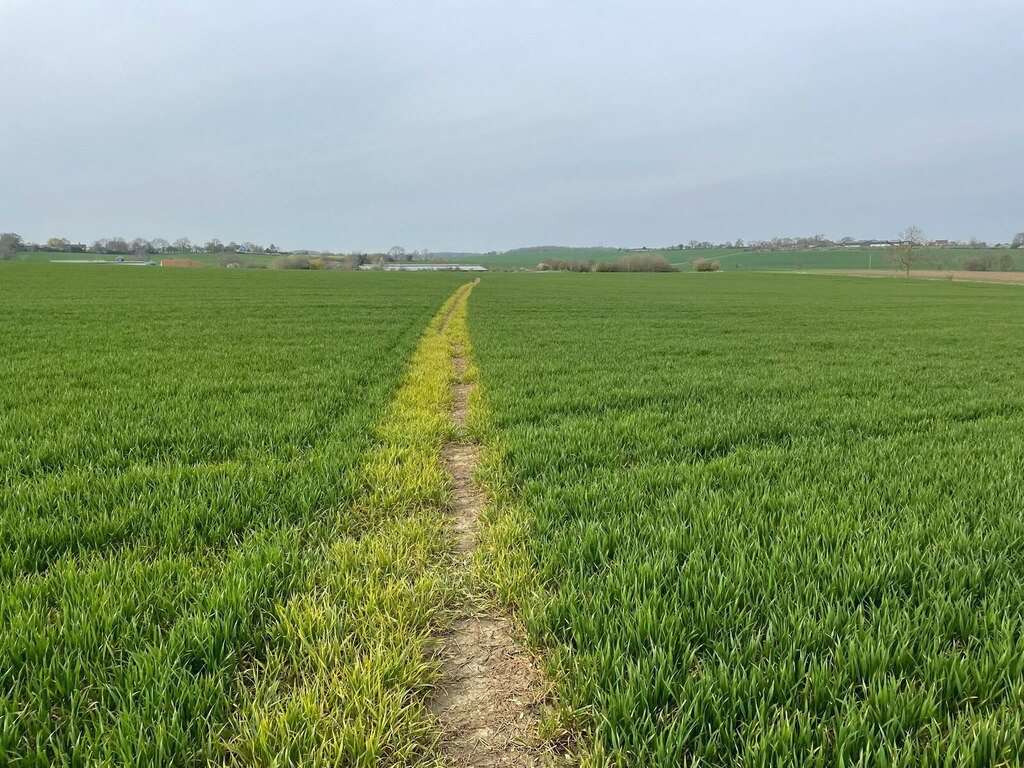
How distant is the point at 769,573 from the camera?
271 cm

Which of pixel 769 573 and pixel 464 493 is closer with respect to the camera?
pixel 769 573

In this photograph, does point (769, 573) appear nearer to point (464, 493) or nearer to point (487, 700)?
point (487, 700)

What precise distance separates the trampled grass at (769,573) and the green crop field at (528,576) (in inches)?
0.7

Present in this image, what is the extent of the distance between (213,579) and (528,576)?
5.65 feet

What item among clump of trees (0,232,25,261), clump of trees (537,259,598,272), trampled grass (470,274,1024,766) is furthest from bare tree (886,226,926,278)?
clump of trees (0,232,25,261)

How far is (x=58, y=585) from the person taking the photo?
256 centimetres

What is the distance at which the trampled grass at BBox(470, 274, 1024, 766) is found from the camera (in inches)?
72.1

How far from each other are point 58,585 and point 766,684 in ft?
11.1

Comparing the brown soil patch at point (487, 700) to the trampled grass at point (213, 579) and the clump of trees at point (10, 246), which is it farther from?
the clump of trees at point (10, 246)

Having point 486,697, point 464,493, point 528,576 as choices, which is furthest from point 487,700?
point 464,493

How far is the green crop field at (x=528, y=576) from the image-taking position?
1.84 meters

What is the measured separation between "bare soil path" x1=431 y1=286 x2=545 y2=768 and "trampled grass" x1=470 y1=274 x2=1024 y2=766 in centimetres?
17

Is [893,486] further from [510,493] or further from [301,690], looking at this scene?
[301,690]

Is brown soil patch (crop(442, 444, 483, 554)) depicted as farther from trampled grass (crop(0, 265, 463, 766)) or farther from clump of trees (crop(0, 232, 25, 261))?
clump of trees (crop(0, 232, 25, 261))
